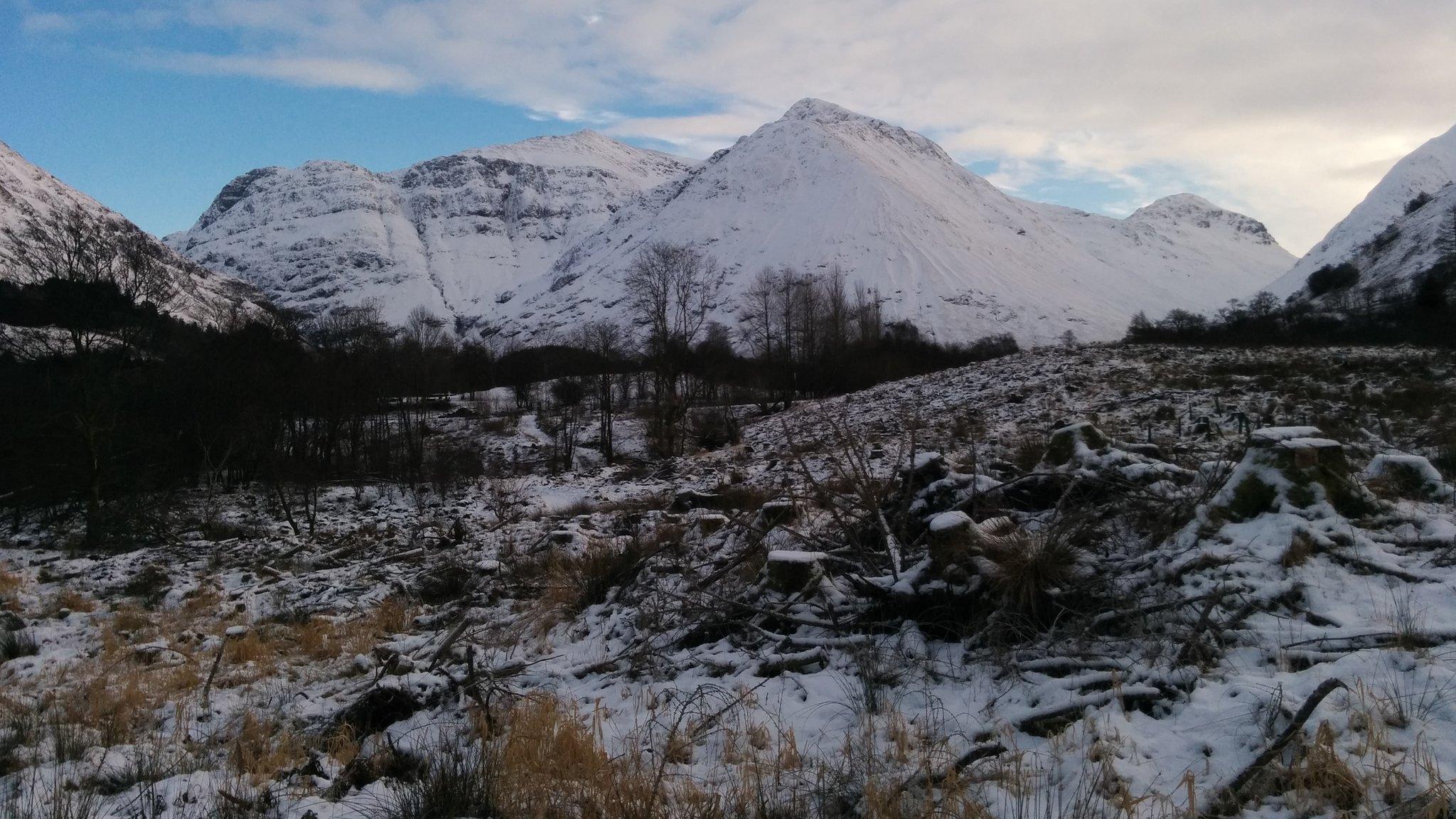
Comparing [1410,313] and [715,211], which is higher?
[715,211]

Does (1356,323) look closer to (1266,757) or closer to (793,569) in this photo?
(793,569)

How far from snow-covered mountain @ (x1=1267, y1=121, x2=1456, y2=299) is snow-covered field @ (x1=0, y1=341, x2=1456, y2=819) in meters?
69.0

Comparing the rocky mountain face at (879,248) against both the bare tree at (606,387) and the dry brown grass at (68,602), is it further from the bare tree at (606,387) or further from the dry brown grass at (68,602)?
the dry brown grass at (68,602)

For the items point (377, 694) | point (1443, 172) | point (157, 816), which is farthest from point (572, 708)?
point (1443, 172)

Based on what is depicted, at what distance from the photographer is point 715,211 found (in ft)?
527

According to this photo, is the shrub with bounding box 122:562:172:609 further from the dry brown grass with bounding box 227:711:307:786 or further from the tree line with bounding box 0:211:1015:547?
the dry brown grass with bounding box 227:711:307:786

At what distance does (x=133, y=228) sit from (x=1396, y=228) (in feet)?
337

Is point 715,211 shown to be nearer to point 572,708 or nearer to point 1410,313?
point 1410,313

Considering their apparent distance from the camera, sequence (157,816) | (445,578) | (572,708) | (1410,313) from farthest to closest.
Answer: (1410,313), (445,578), (572,708), (157,816)

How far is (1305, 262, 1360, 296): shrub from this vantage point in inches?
2429

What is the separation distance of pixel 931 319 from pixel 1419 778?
10813 centimetres

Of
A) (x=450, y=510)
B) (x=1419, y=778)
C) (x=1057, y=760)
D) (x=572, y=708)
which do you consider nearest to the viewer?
(x=1419, y=778)

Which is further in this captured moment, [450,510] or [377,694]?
[450,510]

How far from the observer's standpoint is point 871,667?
15.1 feet
